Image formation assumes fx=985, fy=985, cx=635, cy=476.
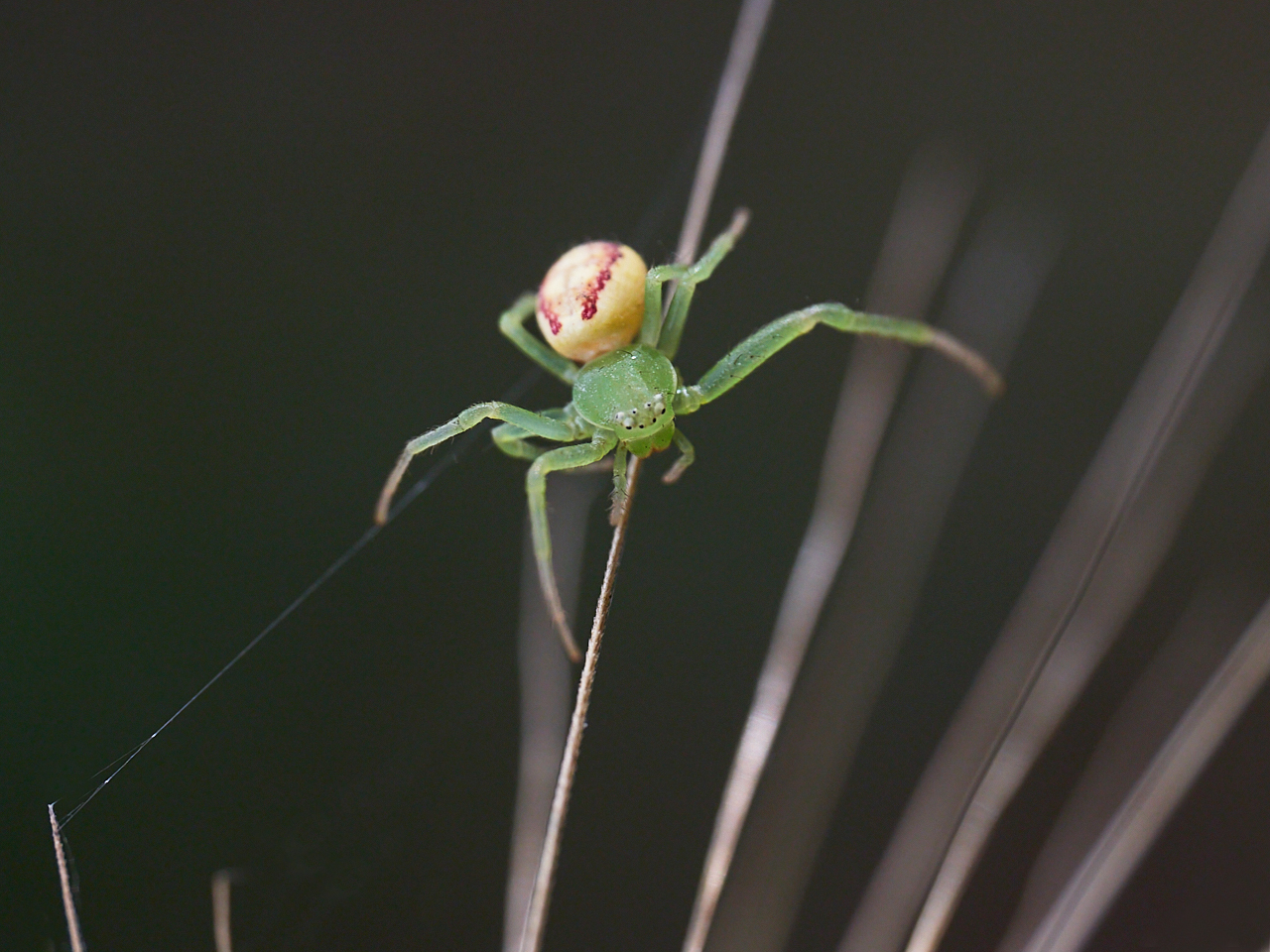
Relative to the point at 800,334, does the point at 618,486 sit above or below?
below

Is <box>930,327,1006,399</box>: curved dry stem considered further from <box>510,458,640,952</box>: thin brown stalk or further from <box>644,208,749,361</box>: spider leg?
<box>510,458,640,952</box>: thin brown stalk

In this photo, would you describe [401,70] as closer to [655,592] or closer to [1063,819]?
[655,592]

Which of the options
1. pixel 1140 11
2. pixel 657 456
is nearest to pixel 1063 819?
pixel 657 456

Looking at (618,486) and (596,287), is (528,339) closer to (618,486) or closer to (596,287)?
(596,287)

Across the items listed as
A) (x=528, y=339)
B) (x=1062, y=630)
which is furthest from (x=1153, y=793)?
(x=528, y=339)

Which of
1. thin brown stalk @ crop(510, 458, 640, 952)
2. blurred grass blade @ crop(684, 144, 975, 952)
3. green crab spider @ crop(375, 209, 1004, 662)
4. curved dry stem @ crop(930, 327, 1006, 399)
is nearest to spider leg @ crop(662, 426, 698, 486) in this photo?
green crab spider @ crop(375, 209, 1004, 662)

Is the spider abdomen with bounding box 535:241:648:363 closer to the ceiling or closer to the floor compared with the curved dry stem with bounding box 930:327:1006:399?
closer to the ceiling
